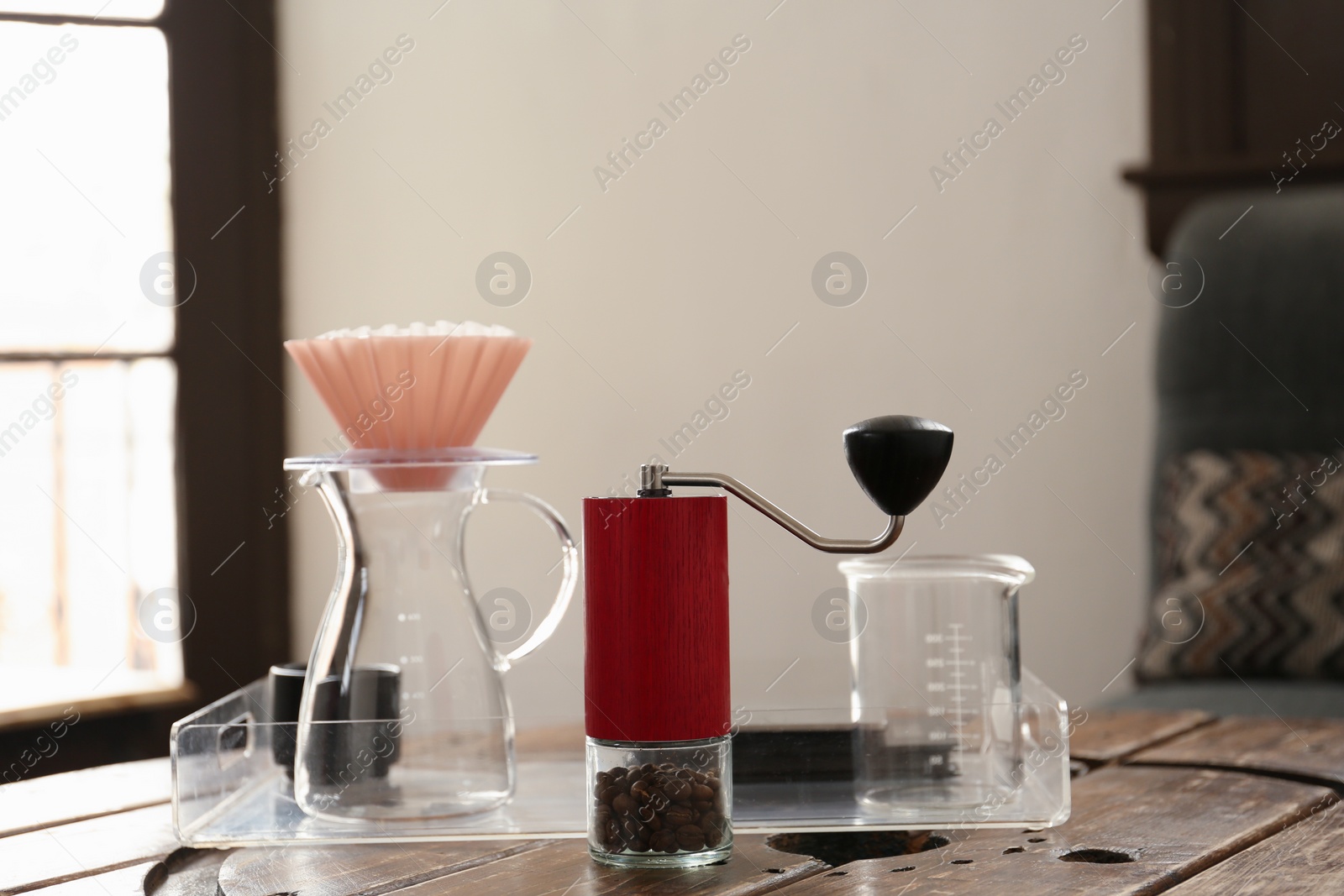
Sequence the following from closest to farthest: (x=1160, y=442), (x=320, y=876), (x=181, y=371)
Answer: (x=320, y=876) → (x=1160, y=442) → (x=181, y=371)

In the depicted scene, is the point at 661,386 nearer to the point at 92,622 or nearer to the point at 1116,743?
the point at 92,622

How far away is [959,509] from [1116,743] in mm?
1030

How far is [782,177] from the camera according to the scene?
2.12m

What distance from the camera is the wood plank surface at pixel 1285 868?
0.62 meters

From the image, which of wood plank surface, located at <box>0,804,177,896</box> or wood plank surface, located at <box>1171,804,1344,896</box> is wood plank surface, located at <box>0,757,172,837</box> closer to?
wood plank surface, located at <box>0,804,177,896</box>

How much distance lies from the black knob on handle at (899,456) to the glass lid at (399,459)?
182 mm

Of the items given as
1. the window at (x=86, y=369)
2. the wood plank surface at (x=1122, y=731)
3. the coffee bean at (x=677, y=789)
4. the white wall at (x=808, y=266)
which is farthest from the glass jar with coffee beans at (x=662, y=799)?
the window at (x=86, y=369)

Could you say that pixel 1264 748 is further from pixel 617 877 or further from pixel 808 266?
pixel 808 266

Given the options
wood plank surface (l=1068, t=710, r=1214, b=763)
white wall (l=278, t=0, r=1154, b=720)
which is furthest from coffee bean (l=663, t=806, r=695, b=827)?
white wall (l=278, t=0, r=1154, b=720)

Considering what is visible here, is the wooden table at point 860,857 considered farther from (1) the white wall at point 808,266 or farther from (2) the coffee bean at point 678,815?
(1) the white wall at point 808,266

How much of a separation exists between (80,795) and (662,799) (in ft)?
1.66

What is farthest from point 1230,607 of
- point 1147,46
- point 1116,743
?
point 1147,46

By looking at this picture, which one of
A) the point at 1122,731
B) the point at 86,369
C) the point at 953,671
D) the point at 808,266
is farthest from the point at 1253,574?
the point at 86,369

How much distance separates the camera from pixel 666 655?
0.64 meters
